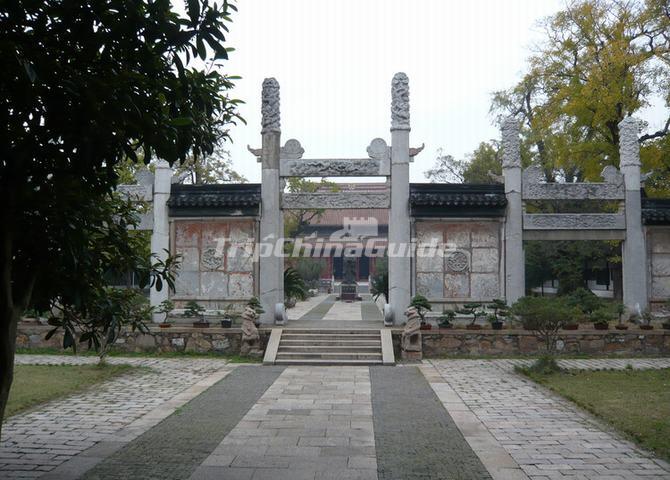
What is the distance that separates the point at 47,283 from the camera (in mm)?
4363

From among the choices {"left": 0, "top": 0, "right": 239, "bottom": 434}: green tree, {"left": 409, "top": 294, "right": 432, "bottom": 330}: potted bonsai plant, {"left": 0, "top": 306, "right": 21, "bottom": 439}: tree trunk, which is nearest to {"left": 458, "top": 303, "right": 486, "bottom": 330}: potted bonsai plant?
{"left": 409, "top": 294, "right": 432, "bottom": 330}: potted bonsai plant

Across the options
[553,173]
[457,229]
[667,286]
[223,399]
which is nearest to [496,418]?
[223,399]

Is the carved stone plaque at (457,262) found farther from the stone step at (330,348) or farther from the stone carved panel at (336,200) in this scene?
the stone step at (330,348)

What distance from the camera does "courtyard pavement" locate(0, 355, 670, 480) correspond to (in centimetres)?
514

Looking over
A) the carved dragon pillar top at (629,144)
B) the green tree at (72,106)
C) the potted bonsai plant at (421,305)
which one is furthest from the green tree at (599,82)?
the green tree at (72,106)

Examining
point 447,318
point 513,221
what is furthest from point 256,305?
point 513,221

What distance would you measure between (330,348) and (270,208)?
13.6 ft

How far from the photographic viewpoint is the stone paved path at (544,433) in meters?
5.13

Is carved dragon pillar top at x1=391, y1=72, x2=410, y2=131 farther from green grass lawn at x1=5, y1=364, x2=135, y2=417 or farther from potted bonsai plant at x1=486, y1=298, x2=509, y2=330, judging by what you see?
green grass lawn at x1=5, y1=364, x2=135, y2=417

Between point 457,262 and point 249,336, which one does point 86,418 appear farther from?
point 457,262

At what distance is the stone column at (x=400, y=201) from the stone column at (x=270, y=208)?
111 inches

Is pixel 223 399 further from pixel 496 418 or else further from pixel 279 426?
pixel 496 418

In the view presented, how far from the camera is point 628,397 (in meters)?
8.24

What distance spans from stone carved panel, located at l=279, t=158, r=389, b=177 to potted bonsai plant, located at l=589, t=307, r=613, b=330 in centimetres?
579
